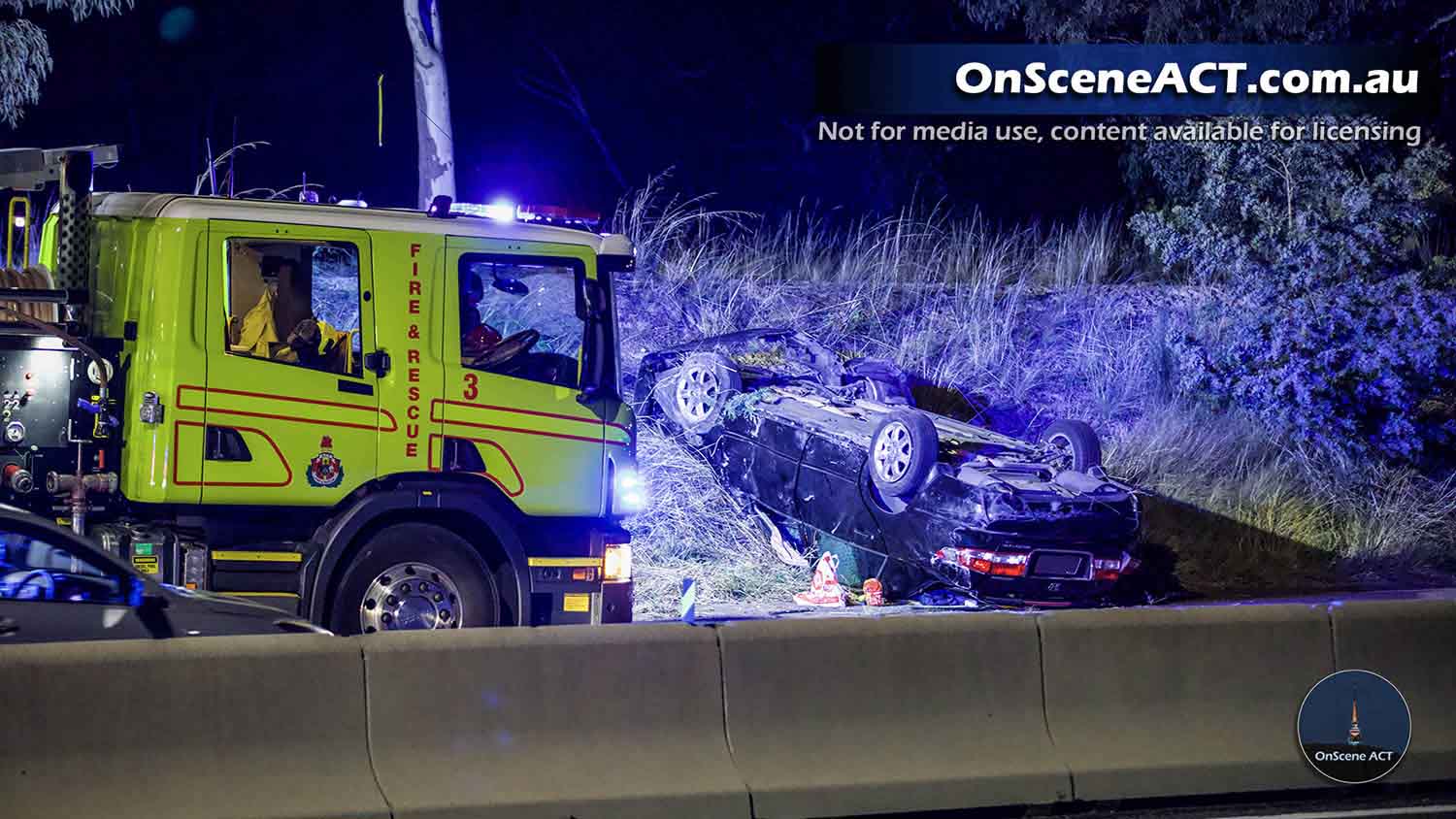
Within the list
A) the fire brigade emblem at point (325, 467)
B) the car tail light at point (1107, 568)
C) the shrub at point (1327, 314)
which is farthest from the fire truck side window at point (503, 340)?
the shrub at point (1327, 314)

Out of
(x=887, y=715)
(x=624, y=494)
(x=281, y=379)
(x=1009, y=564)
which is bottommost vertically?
(x=887, y=715)

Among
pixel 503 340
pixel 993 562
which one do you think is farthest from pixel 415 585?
pixel 993 562

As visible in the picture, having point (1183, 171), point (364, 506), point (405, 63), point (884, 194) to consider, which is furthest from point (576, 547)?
point (405, 63)

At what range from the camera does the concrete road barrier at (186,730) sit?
681 centimetres

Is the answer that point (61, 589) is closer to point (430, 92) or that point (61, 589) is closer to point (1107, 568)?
point (1107, 568)

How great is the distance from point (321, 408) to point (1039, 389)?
10.3 meters

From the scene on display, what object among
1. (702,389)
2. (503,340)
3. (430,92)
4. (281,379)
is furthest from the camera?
(430,92)

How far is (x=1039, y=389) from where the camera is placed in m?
19.1

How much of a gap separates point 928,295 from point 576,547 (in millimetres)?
10519

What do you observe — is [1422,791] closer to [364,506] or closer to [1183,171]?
A: [364,506]

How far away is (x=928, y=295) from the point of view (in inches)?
810

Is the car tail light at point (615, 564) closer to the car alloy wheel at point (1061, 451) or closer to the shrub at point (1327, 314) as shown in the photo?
the car alloy wheel at point (1061, 451)

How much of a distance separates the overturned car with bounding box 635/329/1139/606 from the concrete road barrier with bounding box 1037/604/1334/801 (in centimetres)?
419

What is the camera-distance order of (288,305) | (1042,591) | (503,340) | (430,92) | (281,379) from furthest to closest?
(430,92), (1042,591), (503,340), (288,305), (281,379)
